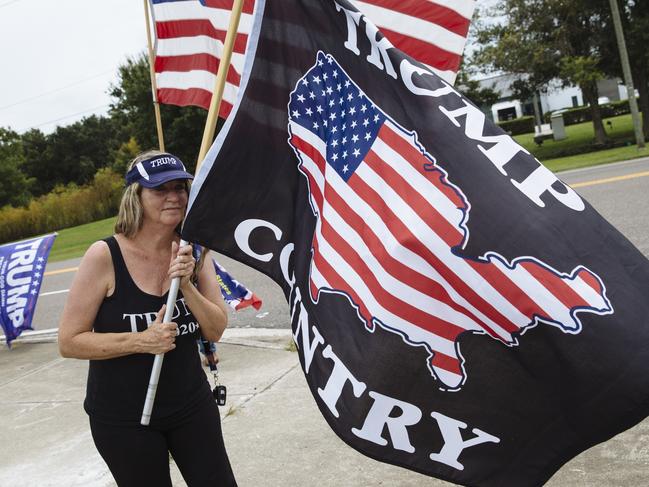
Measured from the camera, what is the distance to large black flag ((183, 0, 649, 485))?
221 cm

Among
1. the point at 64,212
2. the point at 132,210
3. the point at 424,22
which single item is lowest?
the point at 64,212

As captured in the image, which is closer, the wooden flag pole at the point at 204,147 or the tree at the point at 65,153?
the wooden flag pole at the point at 204,147

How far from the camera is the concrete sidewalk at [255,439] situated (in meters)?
3.69

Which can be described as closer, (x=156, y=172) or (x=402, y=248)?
(x=402, y=248)

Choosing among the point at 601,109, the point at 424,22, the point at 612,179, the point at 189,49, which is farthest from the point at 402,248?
the point at 601,109

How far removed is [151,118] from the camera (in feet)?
144

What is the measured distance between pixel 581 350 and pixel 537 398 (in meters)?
0.24

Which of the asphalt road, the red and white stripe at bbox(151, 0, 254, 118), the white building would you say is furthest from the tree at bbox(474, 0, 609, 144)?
the white building

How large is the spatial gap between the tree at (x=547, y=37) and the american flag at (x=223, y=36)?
22086 mm

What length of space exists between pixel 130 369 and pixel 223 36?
88.0 inches

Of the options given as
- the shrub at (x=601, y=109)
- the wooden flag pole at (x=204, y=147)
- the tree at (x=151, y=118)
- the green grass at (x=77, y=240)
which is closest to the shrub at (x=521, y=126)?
the shrub at (x=601, y=109)

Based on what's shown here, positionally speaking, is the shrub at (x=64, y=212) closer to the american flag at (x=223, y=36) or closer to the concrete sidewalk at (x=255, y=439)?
the concrete sidewalk at (x=255, y=439)

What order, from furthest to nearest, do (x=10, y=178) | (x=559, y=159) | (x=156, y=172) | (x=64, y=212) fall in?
(x=10, y=178) < (x=64, y=212) < (x=559, y=159) < (x=156, y=172)

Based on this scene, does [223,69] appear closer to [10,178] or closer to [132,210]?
[132,210]
